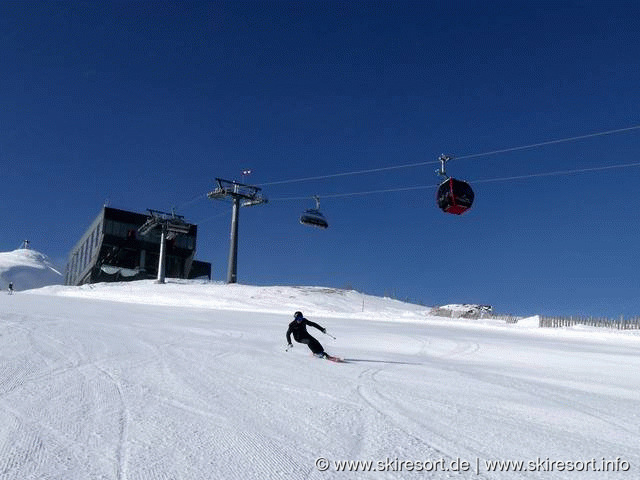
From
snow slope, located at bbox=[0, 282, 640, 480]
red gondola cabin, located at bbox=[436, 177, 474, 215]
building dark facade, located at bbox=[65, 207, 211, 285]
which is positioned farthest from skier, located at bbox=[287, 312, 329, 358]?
building dark facade, located at bbox=[65, 207, 211, 285]

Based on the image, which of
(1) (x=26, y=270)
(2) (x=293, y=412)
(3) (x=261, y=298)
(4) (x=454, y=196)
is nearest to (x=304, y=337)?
(2) (x=293, y=412)

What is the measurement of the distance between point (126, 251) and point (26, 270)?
9214 centimetres

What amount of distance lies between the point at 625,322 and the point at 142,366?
2687 cm

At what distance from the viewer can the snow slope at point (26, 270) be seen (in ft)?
490

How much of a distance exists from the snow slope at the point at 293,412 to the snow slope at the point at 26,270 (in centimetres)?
14859

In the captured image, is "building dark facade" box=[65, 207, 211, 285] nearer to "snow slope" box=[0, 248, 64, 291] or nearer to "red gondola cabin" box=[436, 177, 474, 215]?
"red gondola cabin" box=[436, 177, 474, 215]

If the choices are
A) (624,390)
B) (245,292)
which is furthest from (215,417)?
(245,292)

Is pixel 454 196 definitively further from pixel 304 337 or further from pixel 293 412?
pixel 293 412

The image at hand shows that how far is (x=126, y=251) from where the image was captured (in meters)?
80.2

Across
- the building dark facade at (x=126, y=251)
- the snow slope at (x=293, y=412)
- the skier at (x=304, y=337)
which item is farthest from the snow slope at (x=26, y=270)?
the snow slope at (x=293, y=412)

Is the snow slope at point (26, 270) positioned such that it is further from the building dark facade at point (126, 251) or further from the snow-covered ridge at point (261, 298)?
the snow-covered ridge at point (261, 298)

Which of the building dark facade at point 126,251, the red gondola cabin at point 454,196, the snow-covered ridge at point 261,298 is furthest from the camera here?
the building dark facade at point 126,251

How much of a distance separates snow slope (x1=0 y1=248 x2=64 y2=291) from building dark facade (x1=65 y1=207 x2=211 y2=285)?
7486 cm

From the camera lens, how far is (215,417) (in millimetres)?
6625
